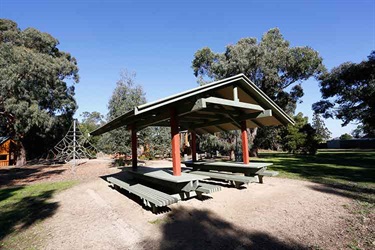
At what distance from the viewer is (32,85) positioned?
13625 mm

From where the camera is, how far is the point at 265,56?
18.9 meters

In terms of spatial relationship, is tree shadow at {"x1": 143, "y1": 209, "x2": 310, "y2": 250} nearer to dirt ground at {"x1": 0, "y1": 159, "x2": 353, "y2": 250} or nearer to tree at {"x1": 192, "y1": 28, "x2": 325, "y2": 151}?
dirt ground at {"x1": 0, "y1": 159, "x2": 353, "y2": 250}

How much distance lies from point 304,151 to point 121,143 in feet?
63.0

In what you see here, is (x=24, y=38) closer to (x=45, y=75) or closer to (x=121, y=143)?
(x=45, y=75)

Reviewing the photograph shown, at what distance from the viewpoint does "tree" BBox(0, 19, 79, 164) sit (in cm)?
1254

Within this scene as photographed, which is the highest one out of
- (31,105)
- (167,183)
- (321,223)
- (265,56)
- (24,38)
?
(24,38)

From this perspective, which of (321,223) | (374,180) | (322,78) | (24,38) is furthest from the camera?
(322,78)

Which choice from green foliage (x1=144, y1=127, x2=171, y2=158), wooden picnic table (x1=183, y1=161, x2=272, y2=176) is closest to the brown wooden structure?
wooden picnic table (x1=183, y1=161, x2=272, y2=176)

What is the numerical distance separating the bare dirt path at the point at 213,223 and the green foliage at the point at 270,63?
577 inches

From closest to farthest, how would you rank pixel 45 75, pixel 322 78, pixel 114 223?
pixel 114 223 < pixel 45 75 < pixel 322 78

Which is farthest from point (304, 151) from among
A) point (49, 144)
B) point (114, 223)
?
point (49, 144)

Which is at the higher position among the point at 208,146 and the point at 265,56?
the point at 265,56

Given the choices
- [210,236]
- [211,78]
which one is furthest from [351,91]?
[210,236]

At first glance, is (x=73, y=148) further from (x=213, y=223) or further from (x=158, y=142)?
(x=213, y=223)
